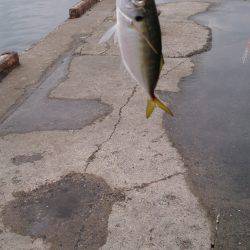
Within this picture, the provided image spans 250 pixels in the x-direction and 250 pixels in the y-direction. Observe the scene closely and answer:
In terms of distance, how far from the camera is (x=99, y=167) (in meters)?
4.45

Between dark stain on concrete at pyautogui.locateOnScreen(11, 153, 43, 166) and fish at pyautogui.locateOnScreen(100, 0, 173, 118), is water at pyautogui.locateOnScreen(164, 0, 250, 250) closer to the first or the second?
dark stain on concrete at pyautogui.locateOnScreen(11, 153, 43, 166)

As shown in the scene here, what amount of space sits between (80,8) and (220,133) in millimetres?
7108

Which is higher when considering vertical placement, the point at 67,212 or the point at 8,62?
the point at 67,212

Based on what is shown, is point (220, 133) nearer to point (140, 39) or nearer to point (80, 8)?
point (140, 39)

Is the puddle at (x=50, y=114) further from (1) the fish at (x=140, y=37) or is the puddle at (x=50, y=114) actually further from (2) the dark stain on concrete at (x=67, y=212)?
(1) the fish at (x=140, y=37)

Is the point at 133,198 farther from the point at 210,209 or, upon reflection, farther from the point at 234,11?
the point at 234,11

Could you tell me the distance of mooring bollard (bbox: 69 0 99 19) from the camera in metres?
10.8

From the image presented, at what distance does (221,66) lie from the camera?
7.13 metres

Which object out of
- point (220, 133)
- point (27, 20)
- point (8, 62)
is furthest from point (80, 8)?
point (220, 133)

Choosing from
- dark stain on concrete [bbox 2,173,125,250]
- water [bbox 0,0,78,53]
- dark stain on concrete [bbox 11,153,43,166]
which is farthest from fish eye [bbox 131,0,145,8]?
water [bbox 0,0,78,53]

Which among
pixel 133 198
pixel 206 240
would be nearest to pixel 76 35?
pixel 133 198

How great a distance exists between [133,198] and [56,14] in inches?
421

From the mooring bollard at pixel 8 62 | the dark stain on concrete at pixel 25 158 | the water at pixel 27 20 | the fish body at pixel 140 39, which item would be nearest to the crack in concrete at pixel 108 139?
the dark stain on concrete at pixel 25 158

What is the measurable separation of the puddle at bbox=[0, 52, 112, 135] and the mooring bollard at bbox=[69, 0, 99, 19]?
481 cm
